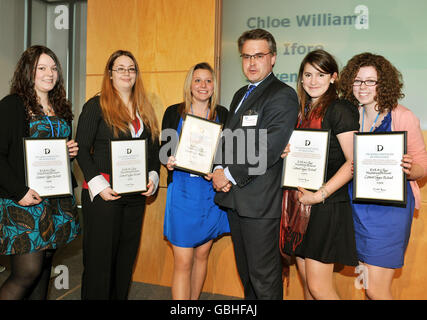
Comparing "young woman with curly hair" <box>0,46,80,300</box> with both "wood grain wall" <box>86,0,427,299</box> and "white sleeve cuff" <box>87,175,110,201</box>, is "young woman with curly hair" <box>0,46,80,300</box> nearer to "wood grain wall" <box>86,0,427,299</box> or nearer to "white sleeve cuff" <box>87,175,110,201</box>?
"white sleeve cuff" <box>87,175,110,201</box>

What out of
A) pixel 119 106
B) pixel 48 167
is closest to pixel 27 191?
pixel 48 167

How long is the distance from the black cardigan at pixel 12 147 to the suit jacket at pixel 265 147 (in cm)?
130

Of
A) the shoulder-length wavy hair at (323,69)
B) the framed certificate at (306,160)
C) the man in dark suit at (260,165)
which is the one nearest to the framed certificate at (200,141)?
the man in dark suit at (260,165)

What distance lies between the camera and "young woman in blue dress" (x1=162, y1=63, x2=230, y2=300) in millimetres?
2641

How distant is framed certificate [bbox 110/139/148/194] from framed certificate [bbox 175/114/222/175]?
12.1 inches

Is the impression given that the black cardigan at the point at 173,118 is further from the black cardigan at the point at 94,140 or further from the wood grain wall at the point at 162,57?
the wood grain wall at the point at 162,57

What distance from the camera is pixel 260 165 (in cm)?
212

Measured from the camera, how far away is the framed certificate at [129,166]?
231 cm

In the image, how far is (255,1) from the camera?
11.1 feet

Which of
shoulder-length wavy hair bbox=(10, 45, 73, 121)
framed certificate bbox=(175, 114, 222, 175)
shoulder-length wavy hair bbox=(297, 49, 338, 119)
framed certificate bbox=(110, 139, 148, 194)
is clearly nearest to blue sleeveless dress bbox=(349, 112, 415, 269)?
shoulder-length wavy hair bbox=(297, 49, 338, 119)

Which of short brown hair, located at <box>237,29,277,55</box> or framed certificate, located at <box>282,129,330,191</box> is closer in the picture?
framed certificate, located at <box>282,129,330,191</box>

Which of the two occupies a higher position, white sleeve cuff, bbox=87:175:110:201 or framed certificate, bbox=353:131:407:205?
framed certificate, bbox=353:131:407:205

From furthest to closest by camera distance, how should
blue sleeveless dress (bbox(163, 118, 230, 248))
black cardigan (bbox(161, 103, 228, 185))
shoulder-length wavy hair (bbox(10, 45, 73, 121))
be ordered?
black cardigan (bbox(161, 103, 228, 185)) → blue sleeveless dress (bbox(163, 118, 230, 248)) → shoulder-length wavy hair (bbox(10, 45, 73, 121))
